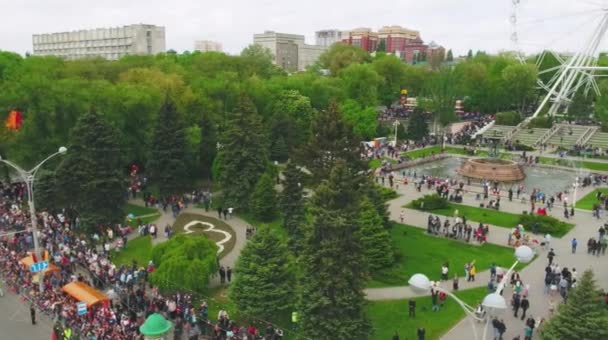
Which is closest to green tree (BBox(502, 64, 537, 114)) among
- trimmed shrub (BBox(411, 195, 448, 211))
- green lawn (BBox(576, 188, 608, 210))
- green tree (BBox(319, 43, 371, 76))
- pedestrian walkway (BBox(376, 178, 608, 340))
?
green tree (BBox(319, 43, 371, 76))

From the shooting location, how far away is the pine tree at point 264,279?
71.8ft

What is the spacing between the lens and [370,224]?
91.6 ft

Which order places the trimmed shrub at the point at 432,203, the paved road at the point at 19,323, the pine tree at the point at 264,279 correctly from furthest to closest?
the trimmed shrub at the point at 432,203, the paved road at the point at 19,323, the pine tree at the point at 264,279

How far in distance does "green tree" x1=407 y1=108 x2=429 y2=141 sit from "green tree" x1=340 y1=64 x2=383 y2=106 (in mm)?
8047

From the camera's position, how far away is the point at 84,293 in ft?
79.2

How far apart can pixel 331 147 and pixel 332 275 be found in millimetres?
11871

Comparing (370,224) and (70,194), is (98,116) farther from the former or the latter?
(370,224)

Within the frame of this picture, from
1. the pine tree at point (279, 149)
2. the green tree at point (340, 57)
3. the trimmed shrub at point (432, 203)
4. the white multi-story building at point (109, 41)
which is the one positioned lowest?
the trimmed shrub at point (432, 203)

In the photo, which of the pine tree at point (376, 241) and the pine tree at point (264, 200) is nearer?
the pine tree at point (376, 241)

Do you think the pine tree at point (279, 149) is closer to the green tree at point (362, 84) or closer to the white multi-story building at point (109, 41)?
the green tree at point (362, 84)

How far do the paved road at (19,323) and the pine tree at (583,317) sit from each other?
19.7 meters

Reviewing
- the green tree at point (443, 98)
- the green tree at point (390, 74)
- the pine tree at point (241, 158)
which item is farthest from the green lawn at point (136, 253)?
the green tree at point (390, 74)

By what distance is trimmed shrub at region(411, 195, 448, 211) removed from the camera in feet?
134

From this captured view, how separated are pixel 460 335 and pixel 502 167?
32.2m
